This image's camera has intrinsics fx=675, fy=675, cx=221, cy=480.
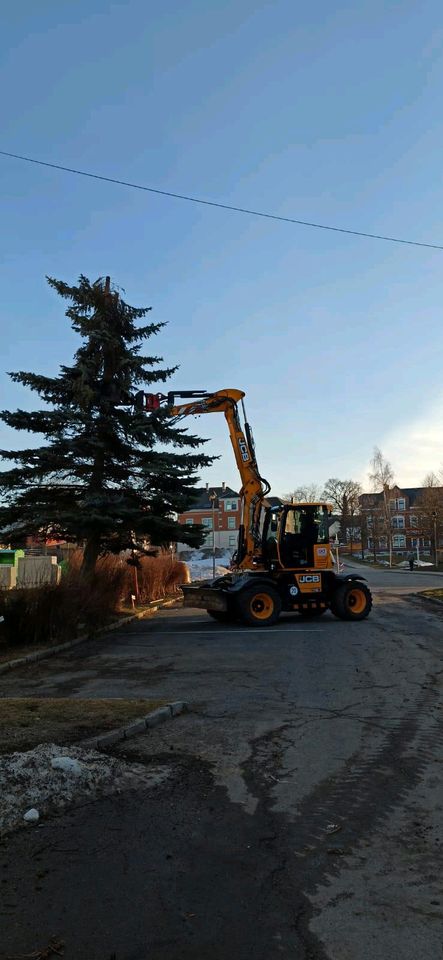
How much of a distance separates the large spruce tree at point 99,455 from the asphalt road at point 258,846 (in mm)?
11498

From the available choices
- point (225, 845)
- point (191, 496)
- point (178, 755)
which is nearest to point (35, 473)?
point (191, 496)

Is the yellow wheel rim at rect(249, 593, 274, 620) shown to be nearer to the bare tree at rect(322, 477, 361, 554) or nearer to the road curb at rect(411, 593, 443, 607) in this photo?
the road curb at rect(411, 593, 443, 607)

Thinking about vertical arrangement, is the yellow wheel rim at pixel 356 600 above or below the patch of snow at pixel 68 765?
above

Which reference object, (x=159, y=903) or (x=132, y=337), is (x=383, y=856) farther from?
(x=132, y=337)

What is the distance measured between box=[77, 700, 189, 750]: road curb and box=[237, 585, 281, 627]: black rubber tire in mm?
9367

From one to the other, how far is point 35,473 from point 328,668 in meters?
11.8

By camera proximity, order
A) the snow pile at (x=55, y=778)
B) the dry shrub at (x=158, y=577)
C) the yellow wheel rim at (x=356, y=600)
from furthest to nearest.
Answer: the dry shrub at (x=158, y=577), the yellow wheel rim at (x=356, y=600), the snow pile at (x=55, y=778)

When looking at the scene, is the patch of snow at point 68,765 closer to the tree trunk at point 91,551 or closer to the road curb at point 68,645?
the road curb at point 68,645

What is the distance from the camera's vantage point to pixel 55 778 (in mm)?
5059

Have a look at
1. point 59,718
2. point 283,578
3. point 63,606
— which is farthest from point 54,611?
point 59,718

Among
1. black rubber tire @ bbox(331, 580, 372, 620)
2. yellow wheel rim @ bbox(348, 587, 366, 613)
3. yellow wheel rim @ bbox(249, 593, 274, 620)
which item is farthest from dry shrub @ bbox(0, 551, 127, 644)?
yellow wheel rim @ bbox(348, 587, 366, 613)

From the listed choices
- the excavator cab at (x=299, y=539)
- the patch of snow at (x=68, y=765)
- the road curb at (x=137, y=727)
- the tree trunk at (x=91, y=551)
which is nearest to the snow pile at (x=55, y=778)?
the patch of snow at (x=68, y=765)

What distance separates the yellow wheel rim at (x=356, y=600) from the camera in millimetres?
18672

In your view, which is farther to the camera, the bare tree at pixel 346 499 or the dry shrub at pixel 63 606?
the bare tree at pixel 346 499
